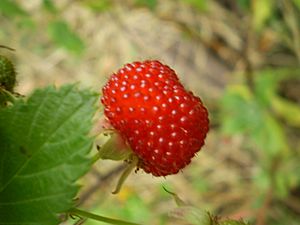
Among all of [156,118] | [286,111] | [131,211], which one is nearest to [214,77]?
[286,111]

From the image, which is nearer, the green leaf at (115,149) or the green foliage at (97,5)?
the green leaf at (115,149)

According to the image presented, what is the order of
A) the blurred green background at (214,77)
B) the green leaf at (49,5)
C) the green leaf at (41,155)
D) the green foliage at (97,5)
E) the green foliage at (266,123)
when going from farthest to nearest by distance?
the blurred green background at (214,77) → the green foliage at (266,123) → the green foliage at (97,5) → the green leaf at (49,5) → the green leaf at (41,155)

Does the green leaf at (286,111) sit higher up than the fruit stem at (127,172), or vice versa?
the fruit stem at (127,172)

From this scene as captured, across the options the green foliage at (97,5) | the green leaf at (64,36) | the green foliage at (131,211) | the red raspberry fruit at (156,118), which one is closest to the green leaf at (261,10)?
the green foliage at (97,5)

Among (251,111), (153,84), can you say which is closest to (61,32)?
(251,111)

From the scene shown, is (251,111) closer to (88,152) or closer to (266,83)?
(266,83)

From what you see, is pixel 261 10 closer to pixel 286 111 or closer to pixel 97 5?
pixel 286 111

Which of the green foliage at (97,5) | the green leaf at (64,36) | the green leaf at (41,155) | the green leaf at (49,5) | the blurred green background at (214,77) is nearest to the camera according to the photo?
the green leaf at (41,155)

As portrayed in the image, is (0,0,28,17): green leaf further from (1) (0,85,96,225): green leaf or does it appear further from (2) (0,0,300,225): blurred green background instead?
(2) (0,0,300,225): blurred green background

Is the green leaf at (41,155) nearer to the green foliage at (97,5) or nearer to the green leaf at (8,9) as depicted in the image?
the green leaf at (8,9)
